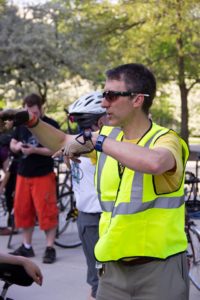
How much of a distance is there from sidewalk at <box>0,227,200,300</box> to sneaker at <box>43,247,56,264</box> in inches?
2.2

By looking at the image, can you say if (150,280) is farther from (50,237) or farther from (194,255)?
(50,237)

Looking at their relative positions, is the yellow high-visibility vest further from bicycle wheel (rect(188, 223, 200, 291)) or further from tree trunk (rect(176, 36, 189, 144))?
Answer: tree trunk (rect(176, 36, 189, 144))

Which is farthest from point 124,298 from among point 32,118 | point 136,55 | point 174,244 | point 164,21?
point 136,55

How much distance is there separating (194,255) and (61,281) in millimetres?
1351

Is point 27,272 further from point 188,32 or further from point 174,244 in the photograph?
point 188,32

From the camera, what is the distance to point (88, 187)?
13.8 feet

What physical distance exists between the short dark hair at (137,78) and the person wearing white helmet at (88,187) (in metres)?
1.24

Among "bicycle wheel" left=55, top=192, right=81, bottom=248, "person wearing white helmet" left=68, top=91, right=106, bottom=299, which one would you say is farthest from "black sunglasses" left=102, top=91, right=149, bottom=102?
"bicycle wheel" left=55, top=192, right=81, bottom=248

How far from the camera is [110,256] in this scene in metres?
2.48

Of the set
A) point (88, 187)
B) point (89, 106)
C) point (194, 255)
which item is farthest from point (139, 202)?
point (194, 255)

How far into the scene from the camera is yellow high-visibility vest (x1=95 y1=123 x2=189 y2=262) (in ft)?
7.82

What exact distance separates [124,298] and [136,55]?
659 inches

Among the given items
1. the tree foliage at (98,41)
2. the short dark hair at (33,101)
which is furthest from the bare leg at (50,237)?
the tree foliage at (98,41)

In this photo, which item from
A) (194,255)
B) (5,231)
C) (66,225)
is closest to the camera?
(194,255)
